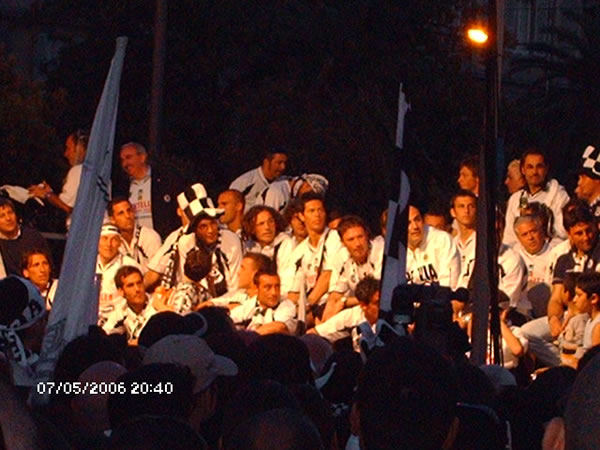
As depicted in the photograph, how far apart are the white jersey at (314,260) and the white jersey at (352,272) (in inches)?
4.9

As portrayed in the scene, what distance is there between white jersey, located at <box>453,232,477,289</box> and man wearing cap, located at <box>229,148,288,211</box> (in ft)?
9.12

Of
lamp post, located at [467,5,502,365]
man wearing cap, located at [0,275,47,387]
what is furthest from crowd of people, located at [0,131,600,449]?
lamp post, located at [467,5,502,365]

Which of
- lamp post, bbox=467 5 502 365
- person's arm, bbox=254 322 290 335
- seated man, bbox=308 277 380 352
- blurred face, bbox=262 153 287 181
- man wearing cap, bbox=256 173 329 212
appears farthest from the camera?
blurred face, bbox=262 153 287 181

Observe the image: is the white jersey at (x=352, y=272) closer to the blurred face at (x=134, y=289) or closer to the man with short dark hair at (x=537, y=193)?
the man with short dark hair at (x=537, y=193)

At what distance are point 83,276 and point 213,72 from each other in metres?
17.9

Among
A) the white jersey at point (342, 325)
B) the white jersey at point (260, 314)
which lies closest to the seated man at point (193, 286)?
the white jersey at point (260, 314)

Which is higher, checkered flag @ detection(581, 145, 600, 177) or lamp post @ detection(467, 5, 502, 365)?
checkered flag @ detection(581, 145, 600, 177)

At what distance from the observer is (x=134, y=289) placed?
12.7 meters

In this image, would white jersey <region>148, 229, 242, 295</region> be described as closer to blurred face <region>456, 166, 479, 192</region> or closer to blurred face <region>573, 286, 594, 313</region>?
blurred face <region>456, 166, 479, 192</region>

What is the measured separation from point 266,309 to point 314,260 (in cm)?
105

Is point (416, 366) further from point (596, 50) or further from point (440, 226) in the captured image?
point (596, 50)

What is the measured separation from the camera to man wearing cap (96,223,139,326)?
517 inches

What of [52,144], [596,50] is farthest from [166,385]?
[596,50]

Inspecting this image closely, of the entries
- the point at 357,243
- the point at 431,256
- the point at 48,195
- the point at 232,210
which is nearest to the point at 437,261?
the point at 431,256
